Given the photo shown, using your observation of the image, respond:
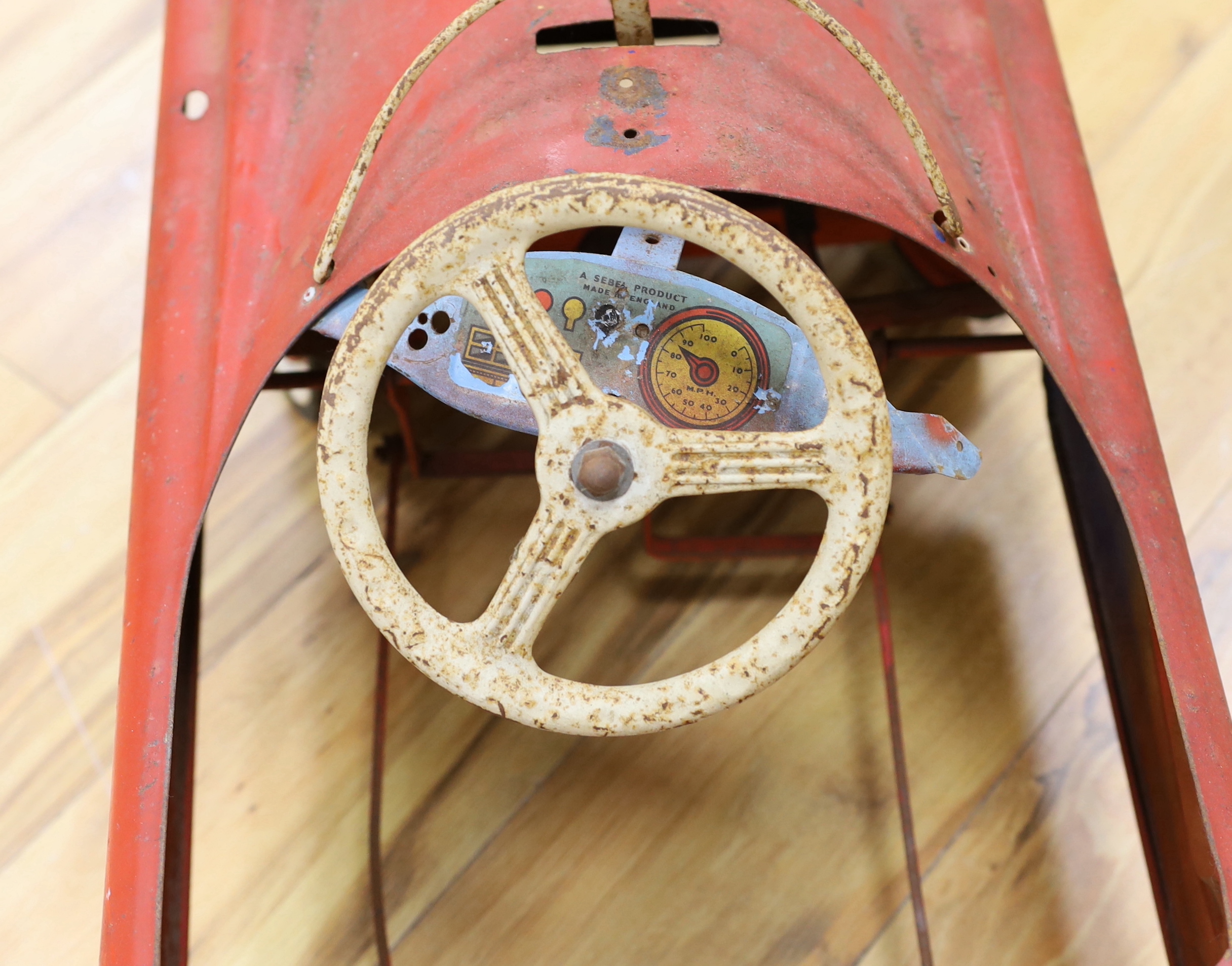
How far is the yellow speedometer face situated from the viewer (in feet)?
2.64

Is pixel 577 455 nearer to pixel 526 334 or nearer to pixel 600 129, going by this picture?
pixel 526 334

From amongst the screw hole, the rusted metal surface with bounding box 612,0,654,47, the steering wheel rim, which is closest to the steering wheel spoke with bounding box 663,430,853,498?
the steering wheel rim

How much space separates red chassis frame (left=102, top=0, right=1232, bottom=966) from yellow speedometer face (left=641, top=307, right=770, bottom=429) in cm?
11

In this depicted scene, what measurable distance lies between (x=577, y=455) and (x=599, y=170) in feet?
0.75

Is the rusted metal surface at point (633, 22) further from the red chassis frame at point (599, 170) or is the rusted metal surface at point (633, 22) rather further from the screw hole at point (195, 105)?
the screw hole at point (195, 105)

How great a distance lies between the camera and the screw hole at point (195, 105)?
94 centimetres

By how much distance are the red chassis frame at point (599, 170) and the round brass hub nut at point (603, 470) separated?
0.73 feet

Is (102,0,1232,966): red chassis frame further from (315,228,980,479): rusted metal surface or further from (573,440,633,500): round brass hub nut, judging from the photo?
(573,440,633,500): round brass hub nut

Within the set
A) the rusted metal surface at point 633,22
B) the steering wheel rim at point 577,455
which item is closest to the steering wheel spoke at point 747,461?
the steering wheel rim at point 577,455

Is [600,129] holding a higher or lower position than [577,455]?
higher

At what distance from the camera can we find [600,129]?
771mm

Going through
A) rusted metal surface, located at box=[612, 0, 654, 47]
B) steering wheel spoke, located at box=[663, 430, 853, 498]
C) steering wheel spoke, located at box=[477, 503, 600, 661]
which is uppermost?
rusted metal surface, located at box=[612, 0, 654, 47]

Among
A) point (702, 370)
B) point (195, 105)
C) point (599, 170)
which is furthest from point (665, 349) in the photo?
point (195, 105)

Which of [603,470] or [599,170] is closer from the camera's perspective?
[603,470]
